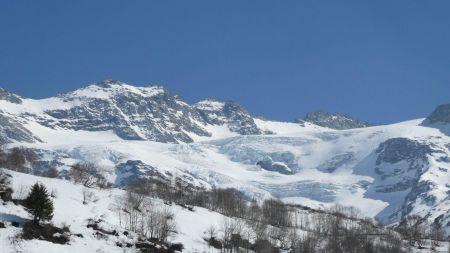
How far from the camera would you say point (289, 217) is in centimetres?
19838

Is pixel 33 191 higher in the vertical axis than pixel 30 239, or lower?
higher

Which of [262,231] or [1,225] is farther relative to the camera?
[262,231]

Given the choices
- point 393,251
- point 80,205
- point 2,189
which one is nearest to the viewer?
point 2,189

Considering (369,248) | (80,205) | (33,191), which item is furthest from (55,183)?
(369,248)

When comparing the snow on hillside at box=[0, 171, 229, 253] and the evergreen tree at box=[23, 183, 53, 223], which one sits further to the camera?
the evergreen tree at box=[23, 183, 53, 223]

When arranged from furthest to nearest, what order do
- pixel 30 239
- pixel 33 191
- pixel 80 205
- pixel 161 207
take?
pixel 161 207 < pixel 80 205 < pixel 33 191 < pixel 30 239

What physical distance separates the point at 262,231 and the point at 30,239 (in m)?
59.9

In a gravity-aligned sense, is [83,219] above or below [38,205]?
below

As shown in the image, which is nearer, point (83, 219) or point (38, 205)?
point (38, 205)

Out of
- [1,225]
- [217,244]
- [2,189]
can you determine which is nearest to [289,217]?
[217,244]

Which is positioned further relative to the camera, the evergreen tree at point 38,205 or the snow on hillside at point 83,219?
the evergreen tree at point 38,205

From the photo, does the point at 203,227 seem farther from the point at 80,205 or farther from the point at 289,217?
the point at 289,217

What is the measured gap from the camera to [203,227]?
438ft

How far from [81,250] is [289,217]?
372ft
